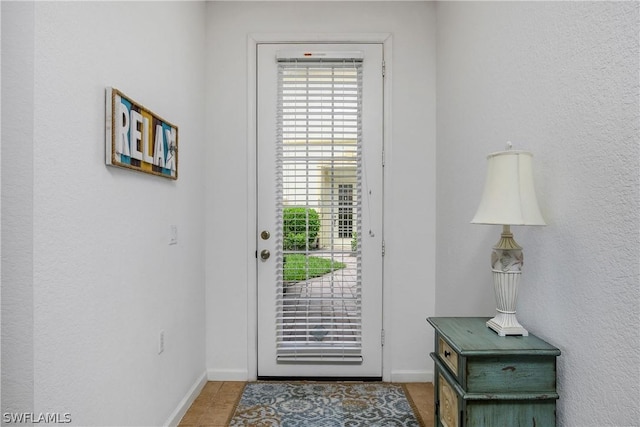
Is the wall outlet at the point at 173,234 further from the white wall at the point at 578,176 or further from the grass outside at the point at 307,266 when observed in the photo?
the white wall at the point at 578,176

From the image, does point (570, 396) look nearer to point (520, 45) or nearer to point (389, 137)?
point (520, 45)

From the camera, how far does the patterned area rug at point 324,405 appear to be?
1.98m

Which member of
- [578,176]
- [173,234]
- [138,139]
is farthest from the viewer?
[173,234]

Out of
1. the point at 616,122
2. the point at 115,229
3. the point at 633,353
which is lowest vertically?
the point at 633,353

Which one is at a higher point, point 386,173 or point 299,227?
point 386,173

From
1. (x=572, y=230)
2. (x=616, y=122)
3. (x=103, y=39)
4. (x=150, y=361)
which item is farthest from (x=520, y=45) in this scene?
(x=150, y=361)

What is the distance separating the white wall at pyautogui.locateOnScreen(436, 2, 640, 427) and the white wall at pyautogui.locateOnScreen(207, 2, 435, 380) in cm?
73

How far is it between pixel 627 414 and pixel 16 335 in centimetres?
166

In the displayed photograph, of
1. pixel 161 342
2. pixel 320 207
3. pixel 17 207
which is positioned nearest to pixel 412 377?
pixel 320 207

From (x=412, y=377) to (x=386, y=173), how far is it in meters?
1.43

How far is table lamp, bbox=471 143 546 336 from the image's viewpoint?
1156mm

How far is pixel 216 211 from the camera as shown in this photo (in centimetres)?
249

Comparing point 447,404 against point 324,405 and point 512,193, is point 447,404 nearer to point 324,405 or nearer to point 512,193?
point 512,193

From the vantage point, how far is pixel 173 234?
1.94 meters
